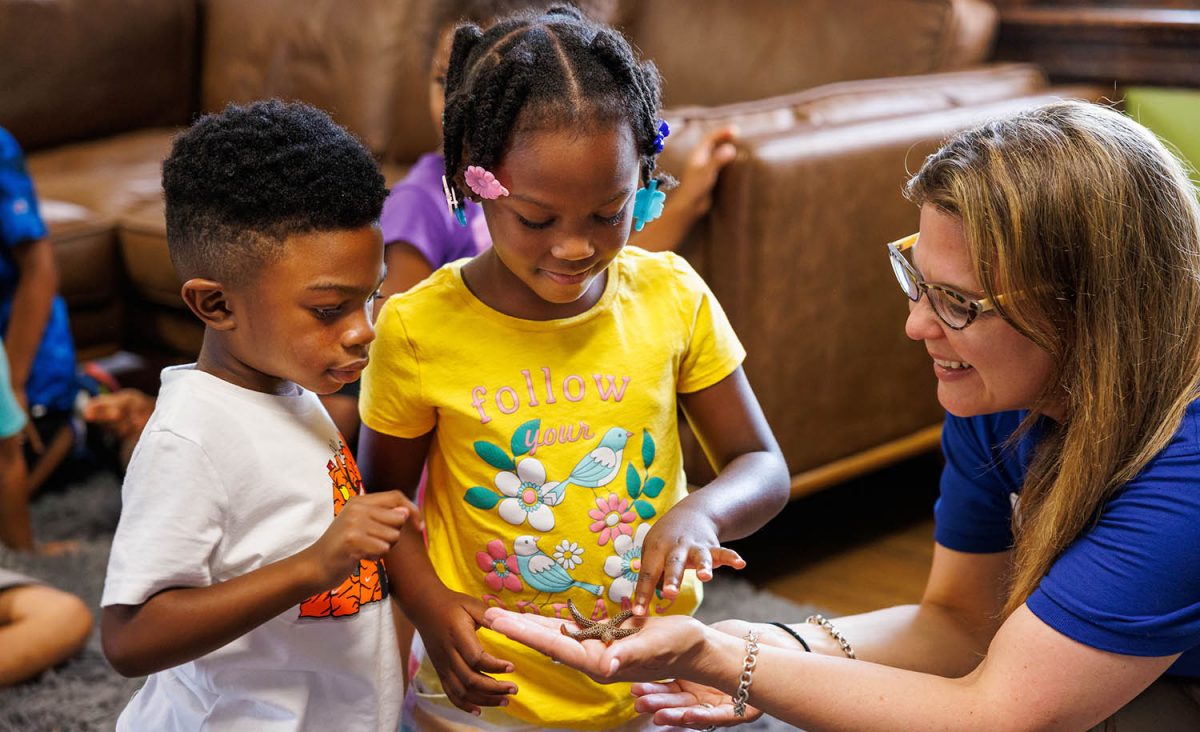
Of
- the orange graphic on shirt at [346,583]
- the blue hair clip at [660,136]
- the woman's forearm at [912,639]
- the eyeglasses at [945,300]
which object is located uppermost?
the blue hair clip at [660,136]

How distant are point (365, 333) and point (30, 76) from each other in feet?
10.4

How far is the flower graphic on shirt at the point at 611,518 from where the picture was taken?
4.01 feet

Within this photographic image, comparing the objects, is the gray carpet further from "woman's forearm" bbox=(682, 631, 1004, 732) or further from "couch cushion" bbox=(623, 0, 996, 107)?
"couch cushion" bbox=(623, 0, 996, 107)

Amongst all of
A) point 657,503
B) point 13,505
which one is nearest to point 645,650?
point 657,503

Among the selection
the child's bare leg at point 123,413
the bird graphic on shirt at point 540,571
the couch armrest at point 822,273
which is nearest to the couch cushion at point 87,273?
the child's bare leg at point 123,413

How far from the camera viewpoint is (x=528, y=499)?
4.00 feet

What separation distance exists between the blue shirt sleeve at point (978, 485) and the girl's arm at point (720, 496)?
30cm

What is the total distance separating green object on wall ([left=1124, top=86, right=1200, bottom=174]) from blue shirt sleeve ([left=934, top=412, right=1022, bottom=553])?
1.42 m

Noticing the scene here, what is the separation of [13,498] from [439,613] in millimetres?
1640

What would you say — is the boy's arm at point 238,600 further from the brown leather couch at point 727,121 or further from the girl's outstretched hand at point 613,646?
the brown leather couch at point 727,121

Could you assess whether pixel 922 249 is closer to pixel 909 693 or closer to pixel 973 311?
pixel 973 311

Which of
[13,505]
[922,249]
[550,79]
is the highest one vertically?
[550,79]

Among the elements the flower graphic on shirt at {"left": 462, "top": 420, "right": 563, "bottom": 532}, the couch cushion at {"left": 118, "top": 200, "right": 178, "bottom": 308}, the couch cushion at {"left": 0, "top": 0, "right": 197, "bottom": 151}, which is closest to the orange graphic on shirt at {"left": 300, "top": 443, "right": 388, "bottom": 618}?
the flower graphic on shirt at {"left": 462, "top": 420, "right": 563, "bottom": 532}

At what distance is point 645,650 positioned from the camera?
1117 mm
